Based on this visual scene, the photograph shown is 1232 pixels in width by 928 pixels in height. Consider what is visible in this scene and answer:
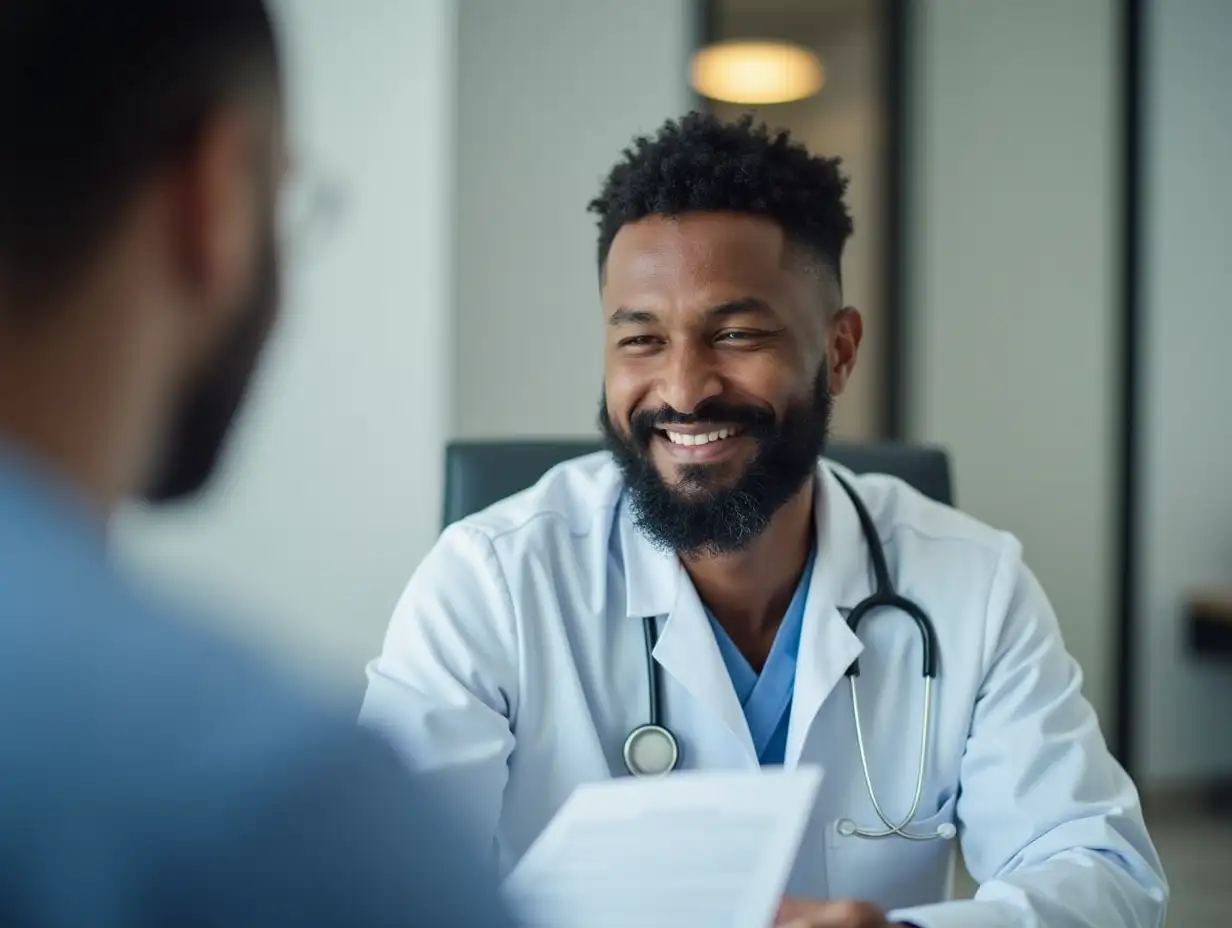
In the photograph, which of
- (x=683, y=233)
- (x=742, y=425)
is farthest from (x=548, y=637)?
(x=683, y=233)

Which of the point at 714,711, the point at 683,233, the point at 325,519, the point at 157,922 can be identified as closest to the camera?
the point at 157,922

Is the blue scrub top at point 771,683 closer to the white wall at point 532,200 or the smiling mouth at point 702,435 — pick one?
the smiling mouth at point 702,435

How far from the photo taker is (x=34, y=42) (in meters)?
0.34

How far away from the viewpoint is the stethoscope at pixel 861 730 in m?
1.20

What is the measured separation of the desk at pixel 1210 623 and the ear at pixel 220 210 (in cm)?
350

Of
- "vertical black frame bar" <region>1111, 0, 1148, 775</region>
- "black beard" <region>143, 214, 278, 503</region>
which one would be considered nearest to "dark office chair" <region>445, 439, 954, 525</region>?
"black beard" <region>143, 214, 278, 503</region>

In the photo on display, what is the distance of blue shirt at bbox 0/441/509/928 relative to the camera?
12.1 inches

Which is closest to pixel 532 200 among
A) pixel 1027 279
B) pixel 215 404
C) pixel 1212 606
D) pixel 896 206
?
pixel 896 206

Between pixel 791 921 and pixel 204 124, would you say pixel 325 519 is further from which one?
pixel 204 124

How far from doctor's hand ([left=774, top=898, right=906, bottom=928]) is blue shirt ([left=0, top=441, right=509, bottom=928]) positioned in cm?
67

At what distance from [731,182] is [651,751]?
2.03 feet

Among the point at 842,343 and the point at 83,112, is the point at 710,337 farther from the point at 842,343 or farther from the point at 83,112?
the point at 83,112

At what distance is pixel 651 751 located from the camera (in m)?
1.21

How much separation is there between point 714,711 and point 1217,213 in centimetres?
299
